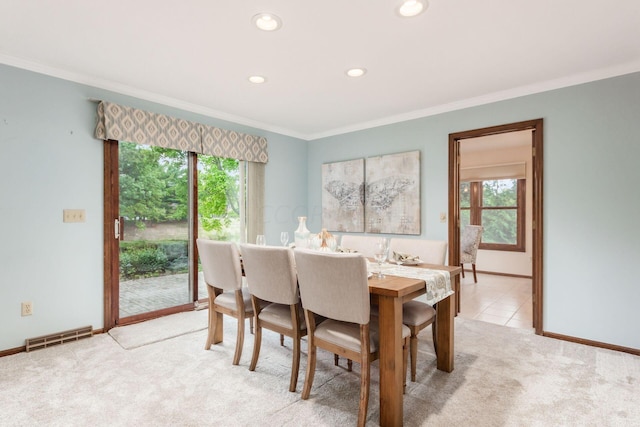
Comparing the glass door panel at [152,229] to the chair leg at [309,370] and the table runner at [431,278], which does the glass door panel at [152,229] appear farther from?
the table runner at [431,278]

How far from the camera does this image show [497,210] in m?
6.17

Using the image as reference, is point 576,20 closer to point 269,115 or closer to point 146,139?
point 269,115

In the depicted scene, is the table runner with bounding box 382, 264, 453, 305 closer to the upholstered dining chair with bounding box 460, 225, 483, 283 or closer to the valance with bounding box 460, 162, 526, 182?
the upholstered dining chair with bounding box 460, 225, 483, 283

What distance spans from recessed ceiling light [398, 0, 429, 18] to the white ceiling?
0.05m

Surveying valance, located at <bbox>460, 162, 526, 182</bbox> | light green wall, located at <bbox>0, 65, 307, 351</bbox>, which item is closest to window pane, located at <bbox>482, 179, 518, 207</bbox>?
valance, located at <bbox>460, 162, 526, 182</bbox>

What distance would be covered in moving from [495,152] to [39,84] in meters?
6.45

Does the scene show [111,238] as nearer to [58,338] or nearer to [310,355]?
[58,338]

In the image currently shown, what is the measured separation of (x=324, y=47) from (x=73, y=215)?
8.51 ft

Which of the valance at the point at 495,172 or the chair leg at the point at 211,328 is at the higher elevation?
the valance at the point at 495,172

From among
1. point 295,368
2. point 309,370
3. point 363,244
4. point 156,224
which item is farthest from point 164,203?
point 309,370

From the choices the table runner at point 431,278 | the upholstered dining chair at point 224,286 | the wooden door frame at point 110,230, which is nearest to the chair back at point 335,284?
the table runner at point 431,278

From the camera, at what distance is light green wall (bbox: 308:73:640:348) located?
270cm

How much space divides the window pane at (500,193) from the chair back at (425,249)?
414 centimetres

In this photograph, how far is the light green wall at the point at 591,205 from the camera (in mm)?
2701
